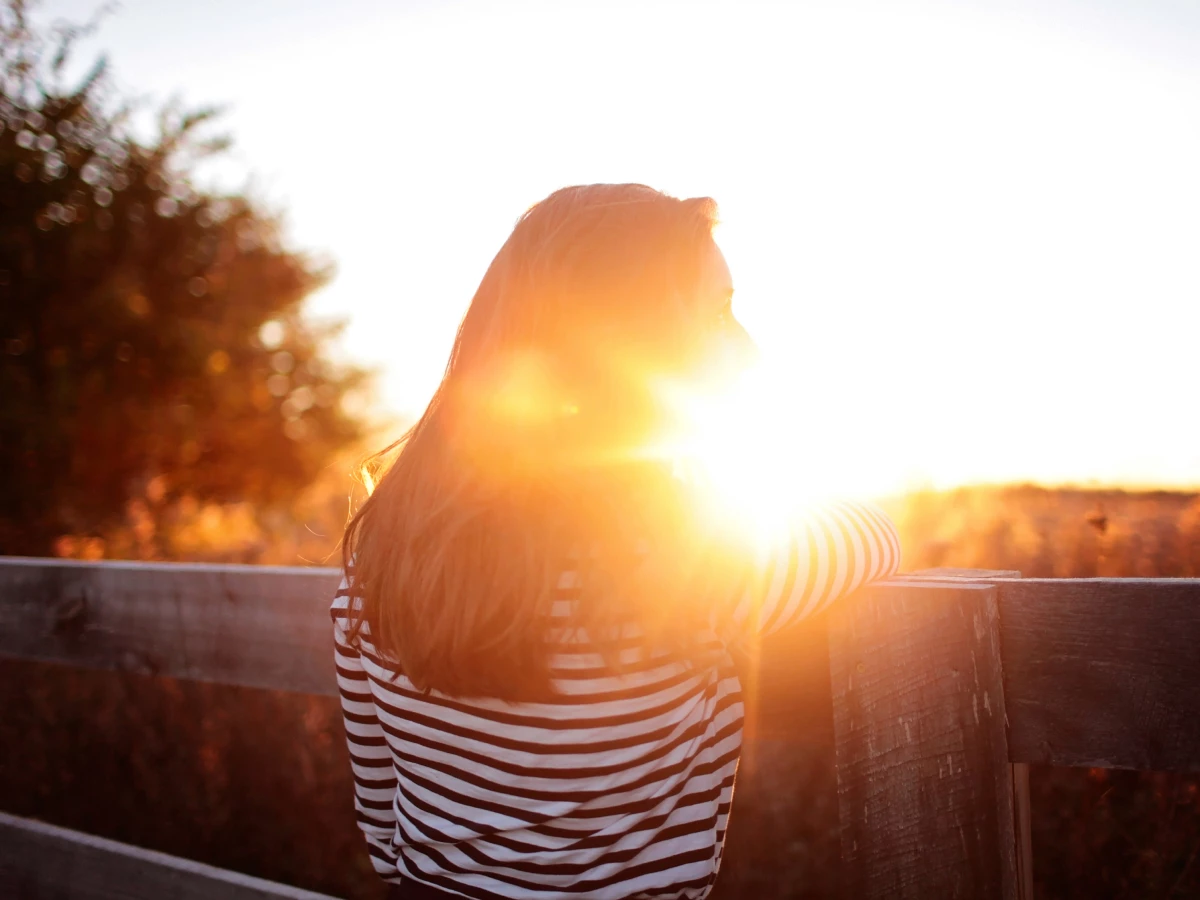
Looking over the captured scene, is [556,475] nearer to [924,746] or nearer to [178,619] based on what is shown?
[924,746]

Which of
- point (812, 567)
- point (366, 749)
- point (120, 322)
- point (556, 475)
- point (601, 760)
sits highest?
point (120, 322)

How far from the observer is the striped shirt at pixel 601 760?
118 centimetres

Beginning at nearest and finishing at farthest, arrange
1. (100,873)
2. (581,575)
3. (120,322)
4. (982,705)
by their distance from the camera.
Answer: (581,575) < (982,705) < (100,873) < (120,322)

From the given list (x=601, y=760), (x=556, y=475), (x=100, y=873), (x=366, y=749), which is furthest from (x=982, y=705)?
(x=100, y=873)

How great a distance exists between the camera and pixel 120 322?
32.2 ft

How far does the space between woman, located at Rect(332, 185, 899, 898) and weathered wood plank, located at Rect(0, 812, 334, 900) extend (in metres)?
0.98

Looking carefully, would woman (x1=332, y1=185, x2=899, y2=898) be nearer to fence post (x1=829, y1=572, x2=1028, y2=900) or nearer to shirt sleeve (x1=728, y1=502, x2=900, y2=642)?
shirt sleeve (x1=728, y1=502, x2=900, y2=642)

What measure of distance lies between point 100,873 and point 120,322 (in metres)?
9.08

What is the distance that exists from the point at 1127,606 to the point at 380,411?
14230 mm

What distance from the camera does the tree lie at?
9180 mm

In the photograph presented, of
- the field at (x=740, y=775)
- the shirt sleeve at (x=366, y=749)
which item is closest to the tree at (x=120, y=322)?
the field at (x=740, y=775)

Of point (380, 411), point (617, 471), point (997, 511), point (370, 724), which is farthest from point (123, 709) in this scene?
point (380, 411)

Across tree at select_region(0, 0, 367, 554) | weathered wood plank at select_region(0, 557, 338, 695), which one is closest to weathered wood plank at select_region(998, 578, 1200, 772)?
weathered wood plank at select_region(0, 557, 338, 695)

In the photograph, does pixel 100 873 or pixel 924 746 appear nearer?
pixel 924 746
